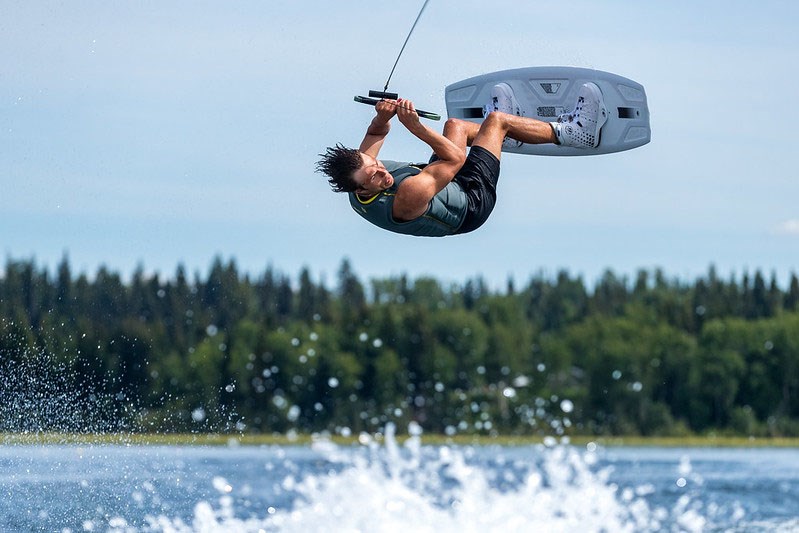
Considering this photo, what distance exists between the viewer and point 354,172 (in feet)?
28.5

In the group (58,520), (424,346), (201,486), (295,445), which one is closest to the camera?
(58,520)

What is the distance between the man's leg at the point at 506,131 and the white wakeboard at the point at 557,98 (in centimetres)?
80

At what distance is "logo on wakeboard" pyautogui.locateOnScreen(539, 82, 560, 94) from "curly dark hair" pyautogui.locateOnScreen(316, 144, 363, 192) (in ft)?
7.38

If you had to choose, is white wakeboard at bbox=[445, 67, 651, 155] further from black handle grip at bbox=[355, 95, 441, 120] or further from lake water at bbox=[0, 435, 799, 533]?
lake water at bbox=[0, 435, 799, 533]

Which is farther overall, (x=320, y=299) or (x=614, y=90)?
(x=320, y=299)

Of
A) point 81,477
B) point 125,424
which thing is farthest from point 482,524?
point 125,424

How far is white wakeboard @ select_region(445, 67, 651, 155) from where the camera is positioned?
34.2 feet

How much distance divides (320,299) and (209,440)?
2416 cm

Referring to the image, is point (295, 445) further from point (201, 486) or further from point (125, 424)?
point (201, 486)

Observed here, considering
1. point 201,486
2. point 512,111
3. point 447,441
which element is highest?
point 512,111

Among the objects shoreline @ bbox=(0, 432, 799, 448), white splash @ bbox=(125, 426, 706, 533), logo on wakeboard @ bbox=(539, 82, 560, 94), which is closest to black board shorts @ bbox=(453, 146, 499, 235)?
logo on wakeboard @ bbox=(539, 82, 560, 94)

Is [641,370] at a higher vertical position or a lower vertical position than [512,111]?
lower

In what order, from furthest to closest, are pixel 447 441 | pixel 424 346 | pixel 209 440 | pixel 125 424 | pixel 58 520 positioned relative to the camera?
1. pixel 424 346
2. pixel 447 441
3. pixel 209 440
4. pixel 125 424
5. pixel 58 520

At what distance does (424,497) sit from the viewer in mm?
23938
